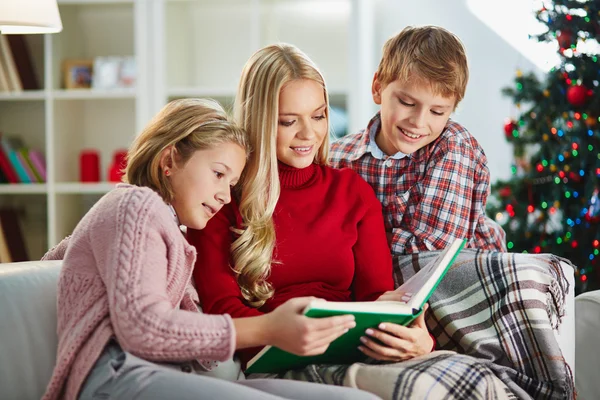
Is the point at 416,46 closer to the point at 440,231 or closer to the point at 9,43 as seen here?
the point at 440,231

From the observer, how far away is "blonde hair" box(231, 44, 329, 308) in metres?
1.69

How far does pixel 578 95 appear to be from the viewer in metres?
3.08

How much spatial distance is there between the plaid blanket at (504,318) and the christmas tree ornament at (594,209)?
1329 mm

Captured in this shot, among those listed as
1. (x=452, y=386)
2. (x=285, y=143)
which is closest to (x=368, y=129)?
(x=285, y=143)

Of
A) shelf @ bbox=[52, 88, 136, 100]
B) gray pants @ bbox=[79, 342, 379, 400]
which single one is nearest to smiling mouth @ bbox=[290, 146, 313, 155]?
gray pants @ bbox=[79, 342, 379, 400]

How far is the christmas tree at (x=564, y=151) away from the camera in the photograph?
3.08 m

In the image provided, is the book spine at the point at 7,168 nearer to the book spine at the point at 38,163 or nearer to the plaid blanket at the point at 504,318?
the book spine at the point at 38,163

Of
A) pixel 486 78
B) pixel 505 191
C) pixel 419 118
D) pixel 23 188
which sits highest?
pixel 419 118

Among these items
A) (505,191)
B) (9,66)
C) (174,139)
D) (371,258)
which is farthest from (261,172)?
(9,66)

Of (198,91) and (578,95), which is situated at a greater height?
(578,95)

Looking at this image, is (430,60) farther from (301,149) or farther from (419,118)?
(301,149)

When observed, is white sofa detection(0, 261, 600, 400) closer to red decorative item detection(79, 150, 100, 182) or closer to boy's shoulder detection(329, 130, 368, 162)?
boy's shoulder detection(329, 130, 368, 162)

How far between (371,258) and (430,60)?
0.52 metres

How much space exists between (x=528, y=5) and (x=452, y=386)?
10.0 feet
